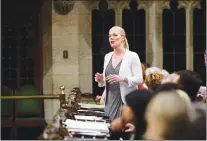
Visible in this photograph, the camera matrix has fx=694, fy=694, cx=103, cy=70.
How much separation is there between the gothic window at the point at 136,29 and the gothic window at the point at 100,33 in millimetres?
221

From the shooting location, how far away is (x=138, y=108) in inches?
140

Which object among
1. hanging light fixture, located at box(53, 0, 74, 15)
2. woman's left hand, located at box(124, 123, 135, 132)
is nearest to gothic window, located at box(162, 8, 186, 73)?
hanging light fixture, located at box(53, 0, 74, 15)

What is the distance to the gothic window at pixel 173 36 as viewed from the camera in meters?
11.0

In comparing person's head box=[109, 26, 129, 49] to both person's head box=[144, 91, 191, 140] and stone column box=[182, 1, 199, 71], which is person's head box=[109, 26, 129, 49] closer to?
person's head box=[144, 91, 191, 140]

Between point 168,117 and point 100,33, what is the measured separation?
7739mm

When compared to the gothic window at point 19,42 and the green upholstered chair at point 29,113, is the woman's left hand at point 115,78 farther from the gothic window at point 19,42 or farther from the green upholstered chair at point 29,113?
the gothic window at point 19,42

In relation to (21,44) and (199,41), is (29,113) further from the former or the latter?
(199,41)

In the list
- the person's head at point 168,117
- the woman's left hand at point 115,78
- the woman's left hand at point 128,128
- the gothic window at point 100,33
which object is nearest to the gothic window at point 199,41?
the gothic window at point 100,33

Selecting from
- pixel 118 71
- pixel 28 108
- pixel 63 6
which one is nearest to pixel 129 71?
pixel 118 71

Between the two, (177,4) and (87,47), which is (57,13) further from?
(177,4)

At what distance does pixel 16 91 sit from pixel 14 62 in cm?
64

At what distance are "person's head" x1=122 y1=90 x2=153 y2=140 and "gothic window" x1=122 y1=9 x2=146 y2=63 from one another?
7.33m

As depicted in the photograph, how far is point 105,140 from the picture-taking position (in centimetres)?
391

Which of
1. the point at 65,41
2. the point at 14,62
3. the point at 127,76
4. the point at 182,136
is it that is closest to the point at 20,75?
the point at 14,62
